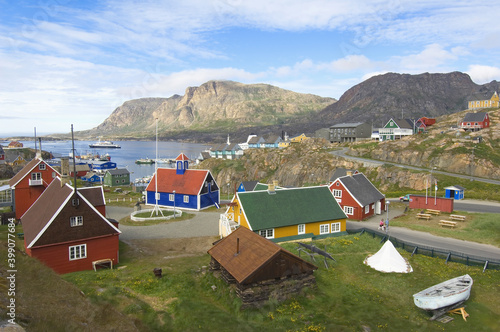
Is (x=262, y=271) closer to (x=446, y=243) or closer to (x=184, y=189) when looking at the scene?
(x=446, y=243)

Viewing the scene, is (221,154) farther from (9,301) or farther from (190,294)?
(9,301)

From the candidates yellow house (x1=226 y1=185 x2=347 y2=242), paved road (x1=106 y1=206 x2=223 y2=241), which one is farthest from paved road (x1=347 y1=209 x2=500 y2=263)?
paved road (x1=106 y1=206 x2=223 y2=241)

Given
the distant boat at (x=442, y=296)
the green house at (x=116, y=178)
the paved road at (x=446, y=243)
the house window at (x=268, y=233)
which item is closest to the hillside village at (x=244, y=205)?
the house window at (x=268, y=233)

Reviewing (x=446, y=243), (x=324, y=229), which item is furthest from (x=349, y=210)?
(x=446, y=243)

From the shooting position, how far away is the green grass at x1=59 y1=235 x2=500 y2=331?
53.1ft

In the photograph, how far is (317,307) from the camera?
18078 millimetres

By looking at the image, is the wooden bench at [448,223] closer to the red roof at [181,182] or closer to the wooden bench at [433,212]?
the wooden bench at [433,212]

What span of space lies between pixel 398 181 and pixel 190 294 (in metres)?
59.0

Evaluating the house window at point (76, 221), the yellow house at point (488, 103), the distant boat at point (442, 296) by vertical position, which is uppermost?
the yellow house at point (488, 103)

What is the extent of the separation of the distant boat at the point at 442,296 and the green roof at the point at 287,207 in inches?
625

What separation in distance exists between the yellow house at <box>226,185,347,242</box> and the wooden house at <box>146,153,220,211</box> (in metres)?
13.7

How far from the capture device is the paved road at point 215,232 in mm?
30109

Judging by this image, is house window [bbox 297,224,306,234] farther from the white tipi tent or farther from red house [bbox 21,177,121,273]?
red house [bbox 21,177,121,273]

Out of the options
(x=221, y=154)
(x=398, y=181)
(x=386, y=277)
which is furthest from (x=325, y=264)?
(x=221, y=154)
